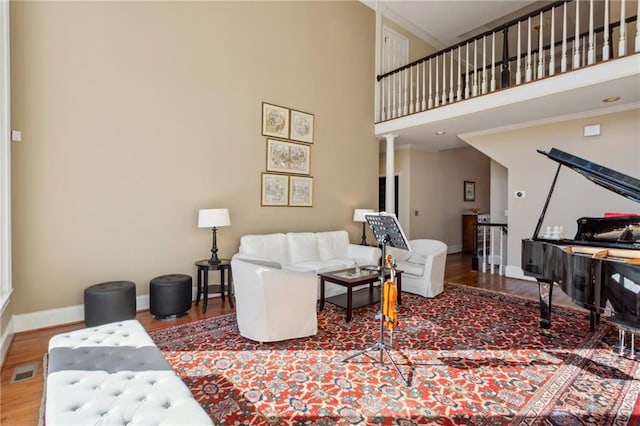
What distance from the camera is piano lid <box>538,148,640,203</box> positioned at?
8.13 feet

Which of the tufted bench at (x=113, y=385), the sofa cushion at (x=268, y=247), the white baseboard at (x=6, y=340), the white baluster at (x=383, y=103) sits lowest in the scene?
the white baseboard at (x=6, y=340)

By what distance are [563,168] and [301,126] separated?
4.34m

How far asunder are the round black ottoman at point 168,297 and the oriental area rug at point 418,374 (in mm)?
337

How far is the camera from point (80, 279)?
3.45m

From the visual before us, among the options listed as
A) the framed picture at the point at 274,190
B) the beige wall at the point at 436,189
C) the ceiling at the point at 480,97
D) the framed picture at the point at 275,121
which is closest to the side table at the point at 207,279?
the framed picture at the point at 274,190

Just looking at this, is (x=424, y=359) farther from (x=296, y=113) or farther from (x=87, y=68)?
(x=87, y=68)

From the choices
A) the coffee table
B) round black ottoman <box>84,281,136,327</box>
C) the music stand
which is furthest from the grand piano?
round black ottoman <box>84,281,136,327</box>

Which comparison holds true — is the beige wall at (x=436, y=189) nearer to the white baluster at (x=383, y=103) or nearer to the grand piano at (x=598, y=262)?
the white baluster at (x=383, y=103)

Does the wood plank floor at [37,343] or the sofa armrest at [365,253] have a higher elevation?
the sofa armrest at [365,253]

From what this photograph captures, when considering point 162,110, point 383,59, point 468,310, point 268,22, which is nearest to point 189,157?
point 162,110

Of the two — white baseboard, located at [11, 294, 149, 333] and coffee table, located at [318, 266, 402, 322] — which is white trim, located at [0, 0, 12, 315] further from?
coffee table, located at [318, 266, 402, 322]

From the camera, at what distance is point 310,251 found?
16.0ft

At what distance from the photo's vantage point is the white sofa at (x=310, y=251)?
14.3ft

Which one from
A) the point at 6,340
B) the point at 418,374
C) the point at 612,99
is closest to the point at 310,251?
the point at 418,374
